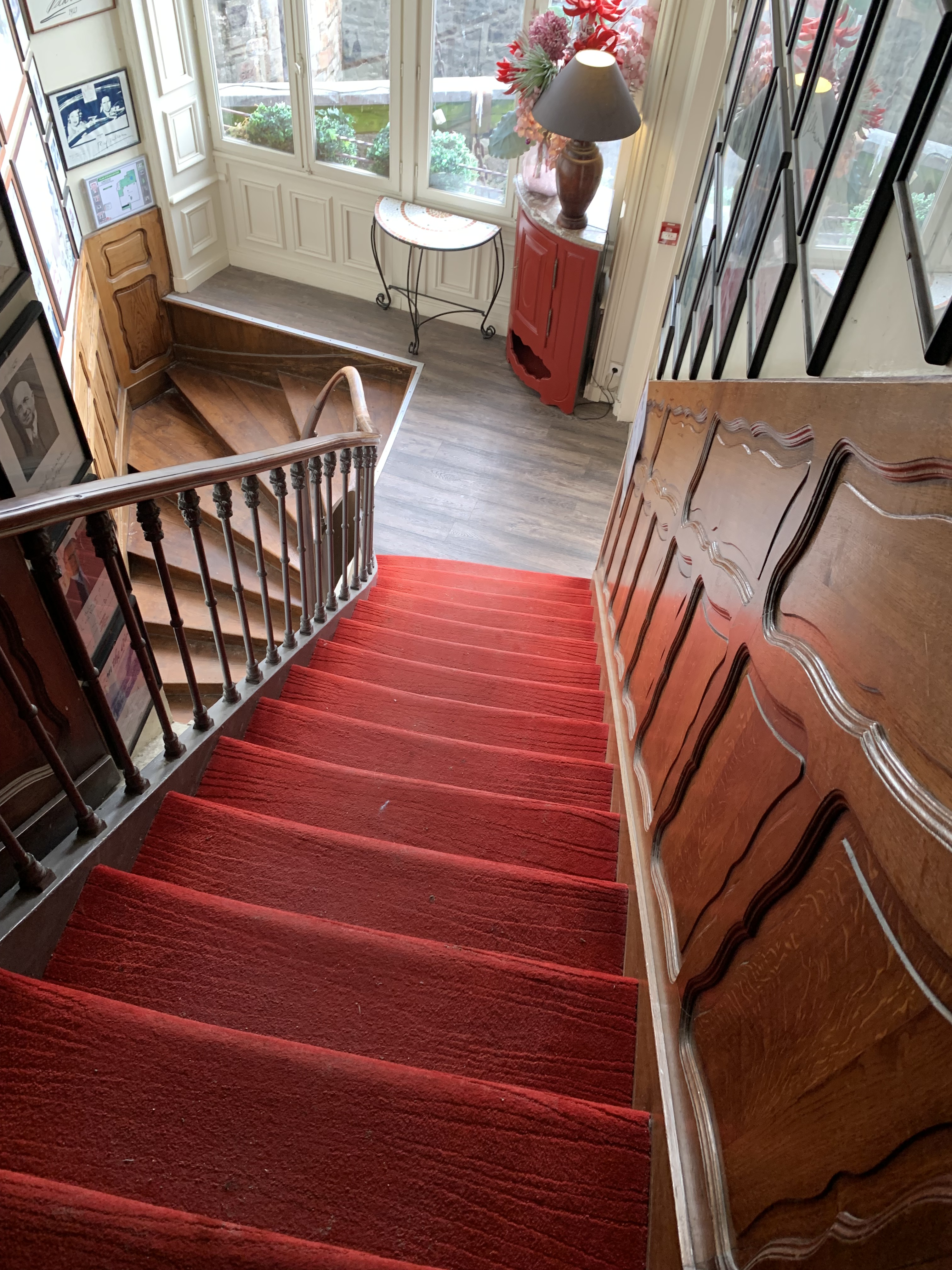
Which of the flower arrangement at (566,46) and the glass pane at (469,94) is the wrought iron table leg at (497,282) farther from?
the flower arrangement at (566,46)

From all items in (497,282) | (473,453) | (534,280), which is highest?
(534,280)

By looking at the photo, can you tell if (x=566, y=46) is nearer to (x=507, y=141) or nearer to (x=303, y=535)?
(x=507, y=141)

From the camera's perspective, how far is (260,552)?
197 cm

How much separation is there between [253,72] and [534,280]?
8.32 feet

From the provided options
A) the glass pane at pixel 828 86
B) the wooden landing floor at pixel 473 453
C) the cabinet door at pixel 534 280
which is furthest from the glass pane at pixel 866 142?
the cabinet door at pixel 534 280

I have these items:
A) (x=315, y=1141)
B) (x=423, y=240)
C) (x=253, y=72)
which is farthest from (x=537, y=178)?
(x=315, y=1141)

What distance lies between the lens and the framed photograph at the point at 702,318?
2521 mm

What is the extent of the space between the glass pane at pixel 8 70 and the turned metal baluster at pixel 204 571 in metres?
2.98

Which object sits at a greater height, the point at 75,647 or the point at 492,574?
the point at 75,647

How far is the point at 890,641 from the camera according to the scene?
782 millimetres

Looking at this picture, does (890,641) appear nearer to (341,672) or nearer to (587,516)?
(341,672)

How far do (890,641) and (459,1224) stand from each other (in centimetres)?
86

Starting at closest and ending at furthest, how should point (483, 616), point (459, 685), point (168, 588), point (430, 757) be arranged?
1. point (168, 588)
2. point (430, 757)
3. point (459, 685)
4. point (483, 616)

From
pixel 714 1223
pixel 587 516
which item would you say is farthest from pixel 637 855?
pixel 587 516
